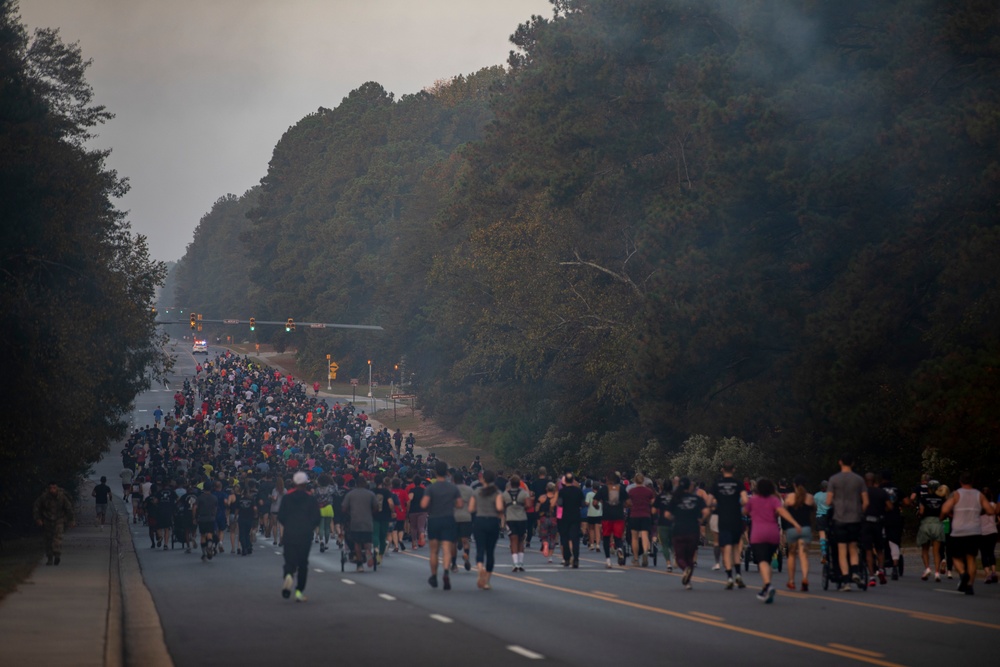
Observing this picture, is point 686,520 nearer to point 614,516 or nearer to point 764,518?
point 764,518

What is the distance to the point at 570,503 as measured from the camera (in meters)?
27.0

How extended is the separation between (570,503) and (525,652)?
13.1 metres

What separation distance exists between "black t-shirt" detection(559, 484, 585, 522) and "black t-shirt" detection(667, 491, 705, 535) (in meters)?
4.64

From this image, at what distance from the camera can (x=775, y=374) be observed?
45750 mm

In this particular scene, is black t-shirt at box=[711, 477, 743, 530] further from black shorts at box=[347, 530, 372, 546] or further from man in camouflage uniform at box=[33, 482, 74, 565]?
man in camouflage uniform at box=[33, 482, 74, 565]

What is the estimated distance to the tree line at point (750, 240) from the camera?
37.6m

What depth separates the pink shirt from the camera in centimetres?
2019

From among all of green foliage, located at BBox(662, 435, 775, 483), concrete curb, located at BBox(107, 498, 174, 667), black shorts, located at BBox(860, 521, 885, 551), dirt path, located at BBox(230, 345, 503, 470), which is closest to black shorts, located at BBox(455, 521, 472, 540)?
concrete curb, located at BBox(107, 498, 174, 667)

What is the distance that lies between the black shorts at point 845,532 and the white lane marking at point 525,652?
7.71 m

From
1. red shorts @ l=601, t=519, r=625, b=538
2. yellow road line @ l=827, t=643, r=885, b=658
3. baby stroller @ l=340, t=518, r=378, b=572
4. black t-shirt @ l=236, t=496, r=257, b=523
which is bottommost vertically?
yellow road line @ l=827, t=643, r=885, b=658

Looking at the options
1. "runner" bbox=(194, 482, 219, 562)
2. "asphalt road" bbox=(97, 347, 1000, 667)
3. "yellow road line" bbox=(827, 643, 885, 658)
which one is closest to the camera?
"yellow road line" bbox=(827, 643, 885, 658)

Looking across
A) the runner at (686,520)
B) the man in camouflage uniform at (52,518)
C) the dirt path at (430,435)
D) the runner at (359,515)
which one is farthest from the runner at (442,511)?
the dirt path at (430,435)

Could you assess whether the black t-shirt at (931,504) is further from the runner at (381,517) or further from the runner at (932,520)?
the runner at (381,517)

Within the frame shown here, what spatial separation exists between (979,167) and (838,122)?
504 cm
